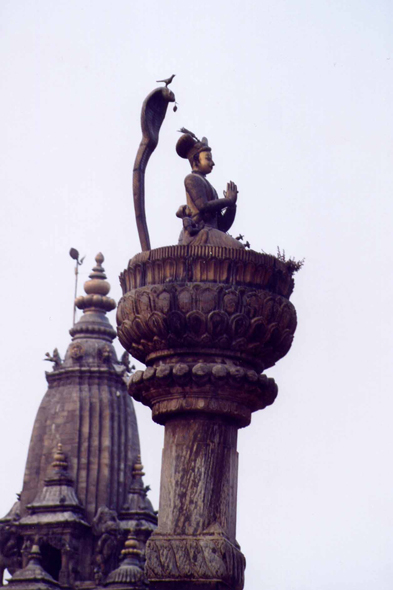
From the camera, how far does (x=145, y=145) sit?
17.2m

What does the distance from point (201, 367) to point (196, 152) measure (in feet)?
9.74

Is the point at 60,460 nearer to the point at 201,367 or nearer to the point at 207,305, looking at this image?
the point at 201,367

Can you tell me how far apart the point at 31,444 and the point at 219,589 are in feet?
200

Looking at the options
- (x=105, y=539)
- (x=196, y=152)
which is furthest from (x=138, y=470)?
(x=196, y=152)

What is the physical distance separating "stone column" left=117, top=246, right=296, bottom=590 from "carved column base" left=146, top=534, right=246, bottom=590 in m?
0.01

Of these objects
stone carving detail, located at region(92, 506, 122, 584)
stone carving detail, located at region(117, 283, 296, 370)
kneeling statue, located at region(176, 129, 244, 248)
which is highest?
stone carving detail, located at region(92, 506, 122, 584)

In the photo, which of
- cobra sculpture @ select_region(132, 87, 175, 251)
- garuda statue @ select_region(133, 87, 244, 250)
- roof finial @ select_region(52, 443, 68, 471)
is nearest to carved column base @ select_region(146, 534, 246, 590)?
garuda statue @ select_region(133, 87, 244, 250)

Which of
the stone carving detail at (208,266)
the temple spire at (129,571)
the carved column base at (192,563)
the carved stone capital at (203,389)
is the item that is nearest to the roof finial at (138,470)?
the temple spire at (129,571)

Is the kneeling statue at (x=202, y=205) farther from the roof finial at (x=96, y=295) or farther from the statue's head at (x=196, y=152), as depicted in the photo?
the roof finial at (x=96, y=295)

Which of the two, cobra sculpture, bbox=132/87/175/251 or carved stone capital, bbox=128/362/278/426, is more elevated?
cobra sculpture, bbox=132/87/175/251

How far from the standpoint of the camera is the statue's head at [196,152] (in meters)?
17.6

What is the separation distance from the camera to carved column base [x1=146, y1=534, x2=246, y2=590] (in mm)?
15438

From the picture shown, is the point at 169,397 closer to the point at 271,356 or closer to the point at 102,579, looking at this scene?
the point at 271,356

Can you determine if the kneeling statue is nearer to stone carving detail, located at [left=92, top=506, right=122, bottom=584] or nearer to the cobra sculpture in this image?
the cobra sculpture
